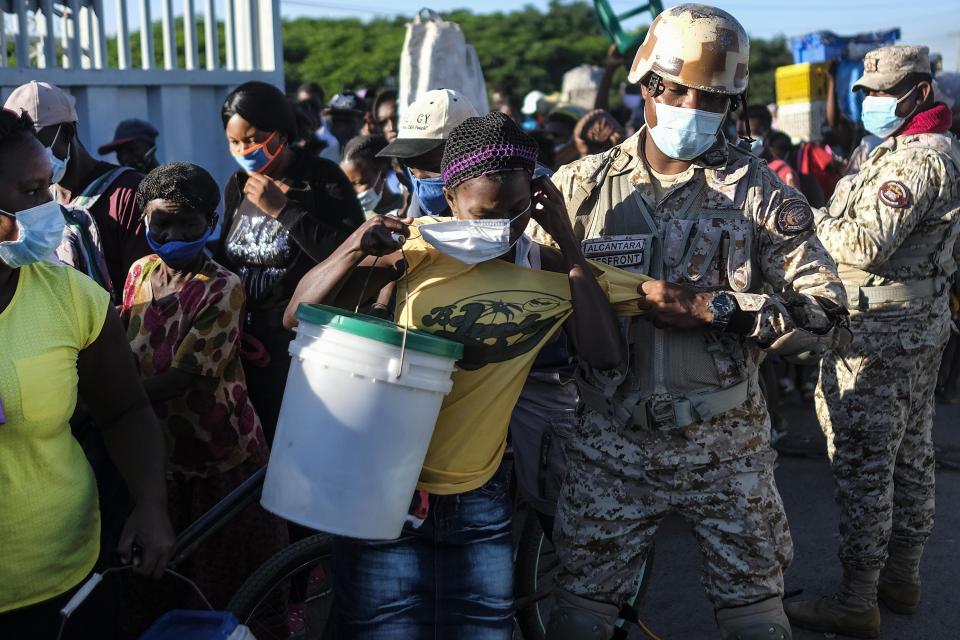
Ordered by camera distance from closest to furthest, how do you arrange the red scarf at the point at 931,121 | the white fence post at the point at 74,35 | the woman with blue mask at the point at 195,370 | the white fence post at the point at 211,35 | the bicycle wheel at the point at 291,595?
the bicycle wheel at the point at 291,595
the woman with blue mask at the point at 195,370
the red scarf at the point at 931,121
the white fence post at the point at 74,35
the white fence post at the point at 211,35

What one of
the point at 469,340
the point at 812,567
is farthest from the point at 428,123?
the point at 812,567

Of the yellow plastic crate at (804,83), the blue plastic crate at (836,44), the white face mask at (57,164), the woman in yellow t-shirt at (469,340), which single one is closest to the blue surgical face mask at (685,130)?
the woman in yellow t-shirt at (469,340)

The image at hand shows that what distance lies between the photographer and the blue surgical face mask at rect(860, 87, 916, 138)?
4.26m

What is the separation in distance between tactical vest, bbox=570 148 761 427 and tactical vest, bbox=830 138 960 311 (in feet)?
4.68

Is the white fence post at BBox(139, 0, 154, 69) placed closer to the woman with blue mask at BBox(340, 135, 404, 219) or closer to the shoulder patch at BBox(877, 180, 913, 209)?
the woman with blue mask at BBox(340, 135, 404, 219)

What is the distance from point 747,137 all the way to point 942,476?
3.82 metres

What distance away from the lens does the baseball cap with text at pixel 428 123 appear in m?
3.85

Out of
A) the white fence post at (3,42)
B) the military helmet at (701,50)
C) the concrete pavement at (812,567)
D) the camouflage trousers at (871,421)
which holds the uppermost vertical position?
the white fence post at (3,42)

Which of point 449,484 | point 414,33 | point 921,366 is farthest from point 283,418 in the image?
point 414,33

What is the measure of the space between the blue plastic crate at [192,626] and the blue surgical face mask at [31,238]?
89 cm

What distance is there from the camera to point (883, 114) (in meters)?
4.29

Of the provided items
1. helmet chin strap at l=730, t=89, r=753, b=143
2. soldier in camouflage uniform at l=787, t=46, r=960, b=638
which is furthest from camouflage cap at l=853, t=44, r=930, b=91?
helmet chin strap at l=730, t=89, r=753, b=143

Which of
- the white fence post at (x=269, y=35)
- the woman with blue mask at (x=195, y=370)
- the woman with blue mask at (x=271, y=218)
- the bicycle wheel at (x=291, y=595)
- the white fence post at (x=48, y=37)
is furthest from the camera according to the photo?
the white fence post at (x=269, y=35)

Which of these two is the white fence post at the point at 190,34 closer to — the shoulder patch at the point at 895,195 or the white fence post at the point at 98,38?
the white fence post at the point at 98,38
